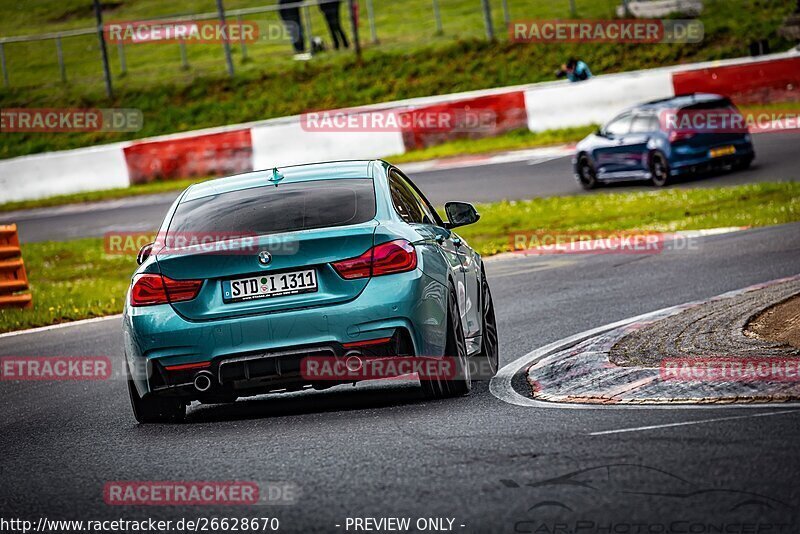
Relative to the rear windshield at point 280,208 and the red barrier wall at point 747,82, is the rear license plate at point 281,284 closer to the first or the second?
the rear windshield at point 280,208

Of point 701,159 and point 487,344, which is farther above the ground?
point 487,344

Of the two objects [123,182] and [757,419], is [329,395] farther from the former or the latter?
[123,182]

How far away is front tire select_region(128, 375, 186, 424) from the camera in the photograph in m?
8.67

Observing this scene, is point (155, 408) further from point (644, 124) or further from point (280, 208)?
point (644, 124)

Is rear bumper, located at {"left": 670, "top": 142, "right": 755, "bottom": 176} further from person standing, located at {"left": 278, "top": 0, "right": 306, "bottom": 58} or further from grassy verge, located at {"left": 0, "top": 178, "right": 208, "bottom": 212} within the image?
person standing, located at {"left": 278, "top": 0, "right": 306, "bottom": 58}

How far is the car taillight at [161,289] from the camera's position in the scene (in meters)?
8.20

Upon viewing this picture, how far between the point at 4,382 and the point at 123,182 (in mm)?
20693

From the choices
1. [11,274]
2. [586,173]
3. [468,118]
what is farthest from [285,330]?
[468,118]

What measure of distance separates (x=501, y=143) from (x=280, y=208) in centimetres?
2280

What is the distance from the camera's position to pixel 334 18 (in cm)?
3928

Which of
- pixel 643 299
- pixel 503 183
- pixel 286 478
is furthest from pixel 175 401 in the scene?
pixel 503 183

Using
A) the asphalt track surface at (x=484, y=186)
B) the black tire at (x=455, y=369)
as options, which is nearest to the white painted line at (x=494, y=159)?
the asphalt track surface at (x=484, y=186)

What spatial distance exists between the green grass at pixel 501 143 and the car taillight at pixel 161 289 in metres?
22.7

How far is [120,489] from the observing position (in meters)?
6.75
